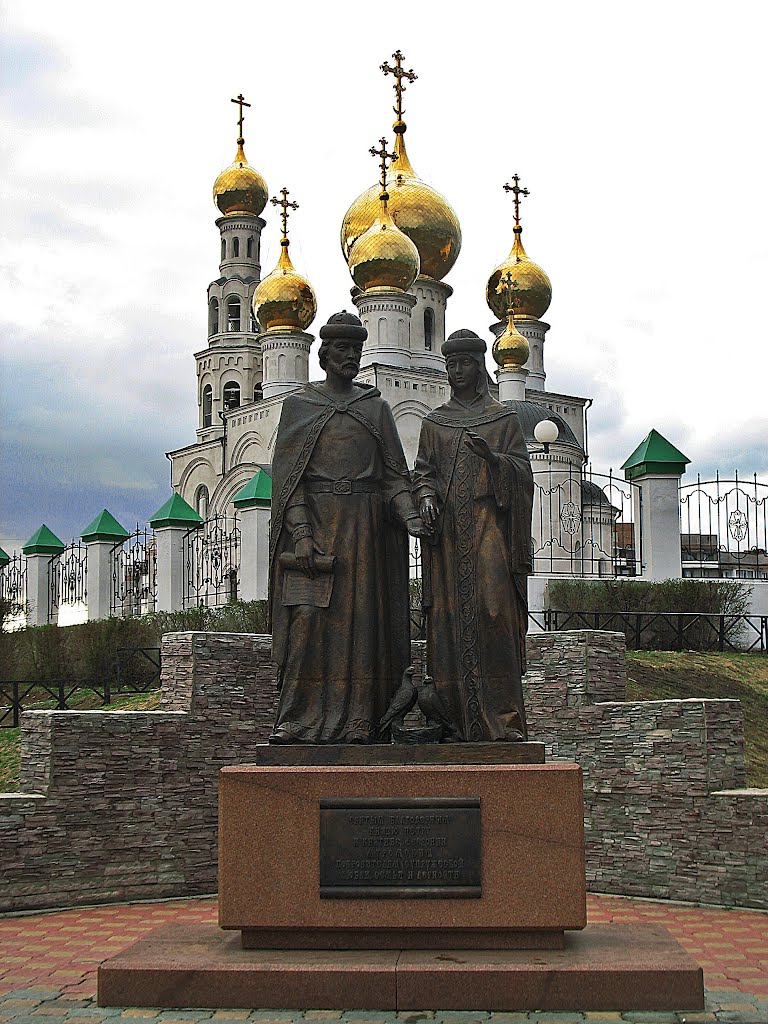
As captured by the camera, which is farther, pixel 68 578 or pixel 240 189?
pixel 240 189

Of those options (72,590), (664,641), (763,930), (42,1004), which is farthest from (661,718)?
(72,590)

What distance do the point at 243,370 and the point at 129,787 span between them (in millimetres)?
33693

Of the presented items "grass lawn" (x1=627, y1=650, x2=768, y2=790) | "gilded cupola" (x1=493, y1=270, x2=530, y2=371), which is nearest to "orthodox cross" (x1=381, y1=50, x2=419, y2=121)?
"gilded cupola" (x1=493, y1=270, x2=530, y2=371)

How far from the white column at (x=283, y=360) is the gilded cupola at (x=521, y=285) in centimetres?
584

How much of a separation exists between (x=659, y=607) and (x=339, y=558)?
34.8 feet

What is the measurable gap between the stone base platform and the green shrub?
34.3ft

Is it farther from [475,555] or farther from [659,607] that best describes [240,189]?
[475,555]

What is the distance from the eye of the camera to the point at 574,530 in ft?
58.2

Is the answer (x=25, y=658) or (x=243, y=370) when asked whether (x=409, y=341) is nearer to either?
(x=243, y=370)

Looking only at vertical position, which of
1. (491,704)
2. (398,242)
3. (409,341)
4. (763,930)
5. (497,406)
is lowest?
(763,930)

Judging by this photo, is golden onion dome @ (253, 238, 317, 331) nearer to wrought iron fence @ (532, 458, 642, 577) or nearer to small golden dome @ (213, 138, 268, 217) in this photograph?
small golden dome @ (213, 138, 268, 217)

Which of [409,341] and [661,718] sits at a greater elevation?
[409,341]

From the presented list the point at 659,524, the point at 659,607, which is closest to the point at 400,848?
the point at 659,607

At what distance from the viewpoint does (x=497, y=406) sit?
7309 millimetres
